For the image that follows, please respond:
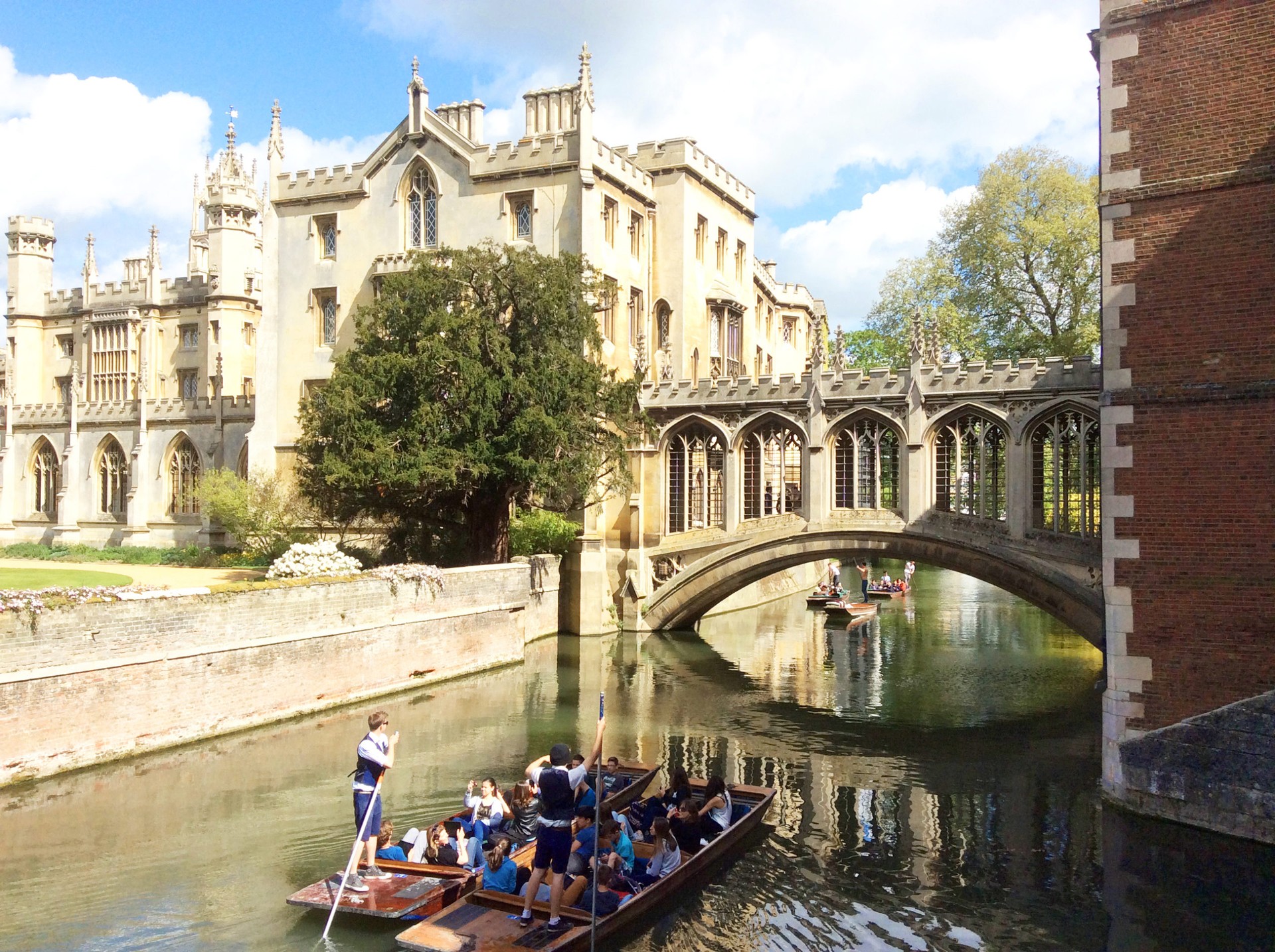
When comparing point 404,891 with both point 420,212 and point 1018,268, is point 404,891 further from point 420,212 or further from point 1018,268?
point 1018,268

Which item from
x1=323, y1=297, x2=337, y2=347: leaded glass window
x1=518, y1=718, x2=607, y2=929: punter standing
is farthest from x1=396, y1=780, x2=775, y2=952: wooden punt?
x1=323, y1=297, x2=337, y2=347: leaded glass window

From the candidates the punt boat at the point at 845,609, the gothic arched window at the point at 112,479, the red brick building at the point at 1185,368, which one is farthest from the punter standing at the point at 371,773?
the gothic arched window at the point at 112,479

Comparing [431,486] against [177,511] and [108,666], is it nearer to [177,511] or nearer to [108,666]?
[108,666]

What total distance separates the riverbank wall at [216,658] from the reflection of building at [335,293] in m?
8.31

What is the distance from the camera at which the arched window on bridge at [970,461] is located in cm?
2591

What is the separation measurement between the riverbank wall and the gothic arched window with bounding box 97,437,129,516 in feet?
75.3

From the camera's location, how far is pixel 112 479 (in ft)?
140

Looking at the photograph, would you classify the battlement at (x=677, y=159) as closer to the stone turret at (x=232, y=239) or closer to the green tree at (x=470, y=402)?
the green tree at (x=470, y=402)

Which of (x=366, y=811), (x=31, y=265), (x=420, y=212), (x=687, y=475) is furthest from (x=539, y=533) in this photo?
(x=31, y=265)

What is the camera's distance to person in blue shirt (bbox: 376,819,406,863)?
38.2ft

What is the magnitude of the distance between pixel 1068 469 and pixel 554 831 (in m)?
18.6

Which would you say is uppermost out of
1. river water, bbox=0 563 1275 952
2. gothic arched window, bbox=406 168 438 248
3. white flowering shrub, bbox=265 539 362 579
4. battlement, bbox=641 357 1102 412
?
gothic arched window, bbox=406 168 438 248

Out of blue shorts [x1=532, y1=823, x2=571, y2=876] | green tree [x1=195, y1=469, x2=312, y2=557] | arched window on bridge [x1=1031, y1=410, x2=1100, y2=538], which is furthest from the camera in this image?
green tree [x1=195, y1=469, x2=312, y2=557]

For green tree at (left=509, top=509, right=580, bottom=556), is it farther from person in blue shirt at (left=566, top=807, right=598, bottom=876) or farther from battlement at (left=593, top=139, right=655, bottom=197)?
person in blue shirt at (left=566, top=807, right=598, bottom=876)
